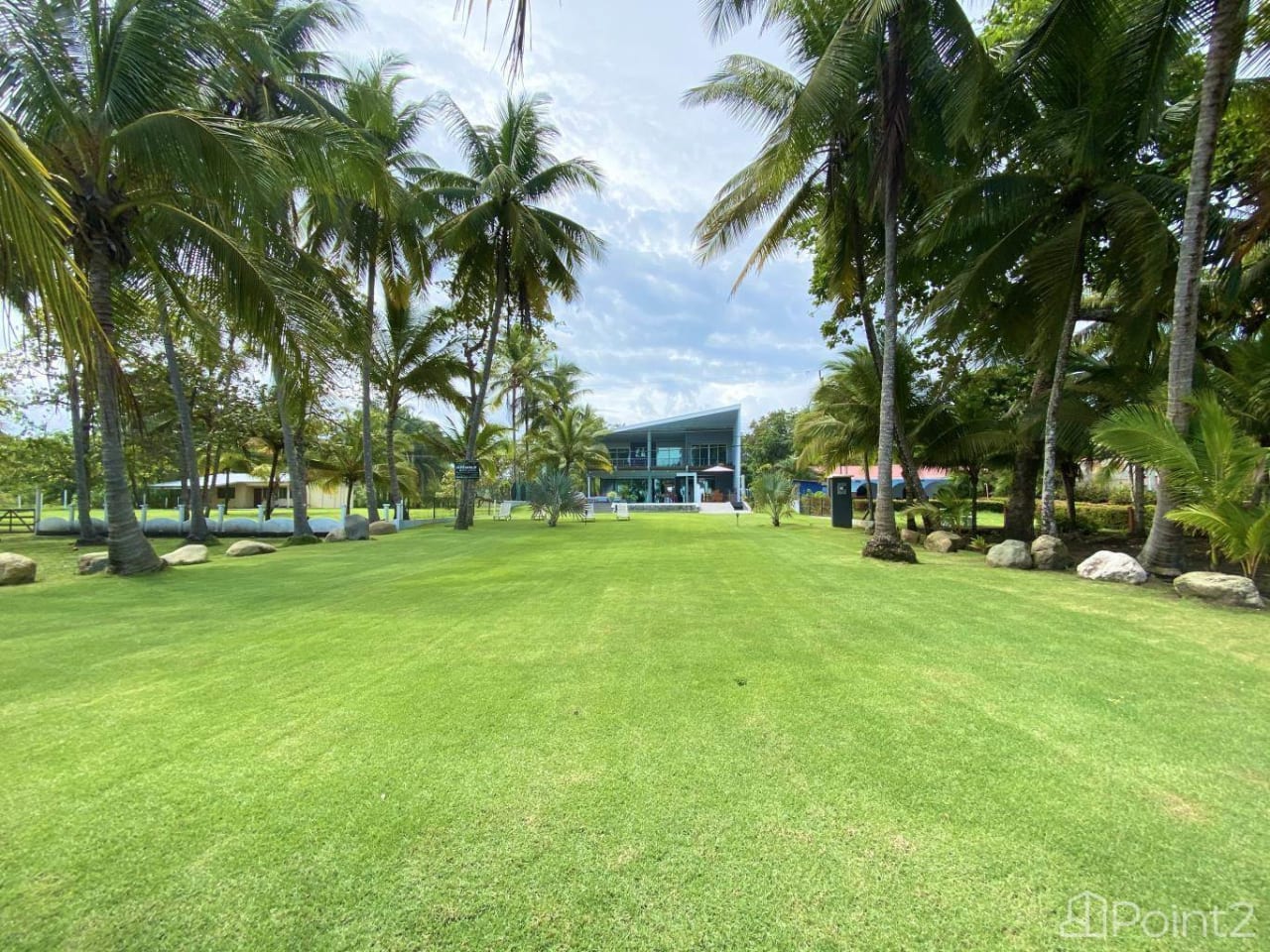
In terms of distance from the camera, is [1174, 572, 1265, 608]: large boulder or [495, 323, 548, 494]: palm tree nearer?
[1174, 572, 1265, 608]: large boulder

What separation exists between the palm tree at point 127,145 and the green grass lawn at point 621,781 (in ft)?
13.9

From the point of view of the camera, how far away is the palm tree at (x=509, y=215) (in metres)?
14.8

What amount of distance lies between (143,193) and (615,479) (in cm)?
3502

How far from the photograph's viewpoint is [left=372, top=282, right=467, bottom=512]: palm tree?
16859 millimetres

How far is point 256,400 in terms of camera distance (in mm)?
16578

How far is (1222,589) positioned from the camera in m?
5.50

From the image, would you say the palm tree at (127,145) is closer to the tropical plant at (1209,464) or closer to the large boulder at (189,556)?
the large boulder at (189,556)

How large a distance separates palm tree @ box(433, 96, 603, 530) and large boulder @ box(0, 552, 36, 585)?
32.4 feet

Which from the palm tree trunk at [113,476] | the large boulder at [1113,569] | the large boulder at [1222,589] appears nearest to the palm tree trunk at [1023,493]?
the large boulder at [1113,569]

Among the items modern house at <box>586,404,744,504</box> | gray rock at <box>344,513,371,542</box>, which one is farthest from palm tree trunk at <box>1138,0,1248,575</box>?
modern house at <box>586,404,744,504</box>

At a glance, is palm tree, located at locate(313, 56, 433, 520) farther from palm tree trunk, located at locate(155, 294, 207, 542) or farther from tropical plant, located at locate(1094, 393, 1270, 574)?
tropical plant, located at locate(1094, 393, 1270, 574)

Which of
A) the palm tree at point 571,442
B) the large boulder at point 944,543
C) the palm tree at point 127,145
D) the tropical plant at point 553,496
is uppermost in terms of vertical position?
the palm tree at point 127,145

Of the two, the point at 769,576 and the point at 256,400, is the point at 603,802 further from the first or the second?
the point at 256,400

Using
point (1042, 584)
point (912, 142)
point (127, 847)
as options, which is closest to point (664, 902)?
point (127, 847)
